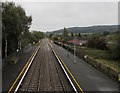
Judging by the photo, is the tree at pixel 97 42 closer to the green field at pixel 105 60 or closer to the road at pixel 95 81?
the green field at pixel 105 60

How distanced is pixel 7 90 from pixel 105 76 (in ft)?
36.3

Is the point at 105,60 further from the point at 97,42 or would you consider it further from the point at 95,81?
the point at 95,81

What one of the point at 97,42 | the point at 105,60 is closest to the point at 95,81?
the point at 105,60

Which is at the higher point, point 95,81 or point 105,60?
point 95,81

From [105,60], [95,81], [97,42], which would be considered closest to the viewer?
[95,81]

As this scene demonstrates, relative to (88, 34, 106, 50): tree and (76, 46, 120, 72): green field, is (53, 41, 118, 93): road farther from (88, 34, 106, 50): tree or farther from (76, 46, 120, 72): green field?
(88, 34, 106, 50): tree

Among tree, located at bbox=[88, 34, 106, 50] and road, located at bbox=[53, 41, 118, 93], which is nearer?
road, located at bbox=[53, 41, 118, 93]

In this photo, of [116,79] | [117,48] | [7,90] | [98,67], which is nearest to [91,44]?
[117,48]

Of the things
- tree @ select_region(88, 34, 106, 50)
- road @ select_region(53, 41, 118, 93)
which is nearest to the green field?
road @ select_region(53, 41, 118, 93)

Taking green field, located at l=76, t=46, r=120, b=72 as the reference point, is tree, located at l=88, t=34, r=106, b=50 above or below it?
above

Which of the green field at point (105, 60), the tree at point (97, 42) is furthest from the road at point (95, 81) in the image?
the tree at point (97, 42)

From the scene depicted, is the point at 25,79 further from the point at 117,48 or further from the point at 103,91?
the point at 117,48

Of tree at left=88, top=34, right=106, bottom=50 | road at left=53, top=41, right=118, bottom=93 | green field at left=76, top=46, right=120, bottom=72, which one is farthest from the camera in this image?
tree at left=88, top=34, right=106, bottom=50

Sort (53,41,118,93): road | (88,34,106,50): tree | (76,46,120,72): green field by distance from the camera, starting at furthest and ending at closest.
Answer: (88,34,106,50): tree, (76,46,120,72): green field, (53,41,118,93): road
